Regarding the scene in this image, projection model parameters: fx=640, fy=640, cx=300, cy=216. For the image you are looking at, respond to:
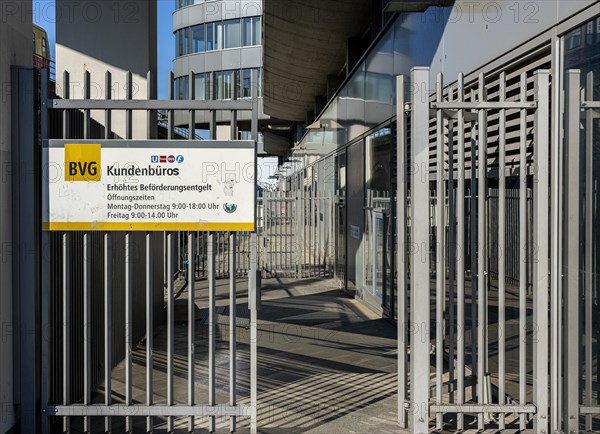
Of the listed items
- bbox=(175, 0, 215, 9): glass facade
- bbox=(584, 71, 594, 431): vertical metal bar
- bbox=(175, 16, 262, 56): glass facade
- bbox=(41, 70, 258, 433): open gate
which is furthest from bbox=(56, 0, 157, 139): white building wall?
bbox=(175, 0, 215, 9): glass facade

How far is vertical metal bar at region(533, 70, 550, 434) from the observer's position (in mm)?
4574

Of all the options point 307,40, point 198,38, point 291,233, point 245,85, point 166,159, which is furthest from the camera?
point 198,38

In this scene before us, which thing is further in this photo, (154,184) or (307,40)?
(307,40)

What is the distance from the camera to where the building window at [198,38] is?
143 feet

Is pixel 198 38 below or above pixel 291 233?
above

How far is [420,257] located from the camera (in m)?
4.61

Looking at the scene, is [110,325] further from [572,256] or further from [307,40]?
[307,40]

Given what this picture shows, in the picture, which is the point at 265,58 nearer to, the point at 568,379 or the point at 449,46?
the point at 449,46

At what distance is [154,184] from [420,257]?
1962mm

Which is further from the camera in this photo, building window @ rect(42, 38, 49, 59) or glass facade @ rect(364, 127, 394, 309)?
building window @ rect(42, 38, 49, 59)

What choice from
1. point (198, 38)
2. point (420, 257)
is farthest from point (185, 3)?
point (420, 257)

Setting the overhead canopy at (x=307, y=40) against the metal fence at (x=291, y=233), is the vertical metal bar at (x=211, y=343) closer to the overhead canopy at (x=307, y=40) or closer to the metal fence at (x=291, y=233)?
the overhead canopy at (x=307, y=40)

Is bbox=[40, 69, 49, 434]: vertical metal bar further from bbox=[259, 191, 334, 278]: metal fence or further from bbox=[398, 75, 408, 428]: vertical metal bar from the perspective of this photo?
bbox=[259, 191, 334, 278]: metal fence

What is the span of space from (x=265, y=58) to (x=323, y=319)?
1080 centimetres
